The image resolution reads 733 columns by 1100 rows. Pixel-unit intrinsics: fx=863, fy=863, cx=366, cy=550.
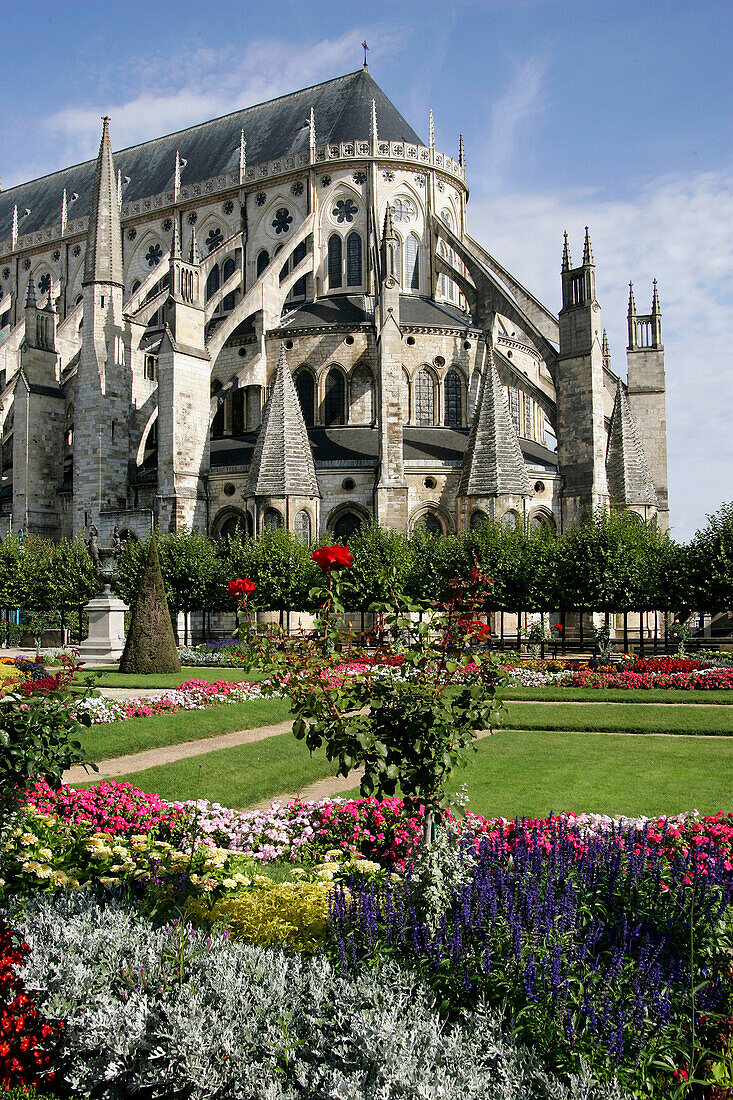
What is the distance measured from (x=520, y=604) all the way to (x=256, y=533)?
951cm

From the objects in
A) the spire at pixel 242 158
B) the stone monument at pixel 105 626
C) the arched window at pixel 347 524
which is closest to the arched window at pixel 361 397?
the arched window at pixel 347 524

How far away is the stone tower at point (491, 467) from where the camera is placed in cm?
2894

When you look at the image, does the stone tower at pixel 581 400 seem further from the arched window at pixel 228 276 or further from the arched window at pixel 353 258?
the arched window at pixel 228 276

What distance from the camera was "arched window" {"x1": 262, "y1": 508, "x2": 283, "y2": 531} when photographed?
29375mm

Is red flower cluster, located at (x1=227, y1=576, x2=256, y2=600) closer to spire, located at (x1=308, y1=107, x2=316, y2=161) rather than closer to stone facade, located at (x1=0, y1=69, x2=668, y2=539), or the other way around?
stone facade, located at (x1=0, y1=69, x2=668, y2=539)

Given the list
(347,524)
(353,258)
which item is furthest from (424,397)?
(353,258)

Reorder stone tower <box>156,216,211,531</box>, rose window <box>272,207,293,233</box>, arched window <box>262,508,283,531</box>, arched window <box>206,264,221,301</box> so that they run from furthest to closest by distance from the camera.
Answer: arched window <box>206,264,221,301</box>
rose window <box>272,207,293,233</box>
stone tower <box>156,216,211,531</box>
arched window <box>262,508,283,531</box>

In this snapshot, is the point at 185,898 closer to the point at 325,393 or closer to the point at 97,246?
the point at 325,393

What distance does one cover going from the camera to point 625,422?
31.8 meters

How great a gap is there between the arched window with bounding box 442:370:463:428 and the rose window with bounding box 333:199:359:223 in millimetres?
10126

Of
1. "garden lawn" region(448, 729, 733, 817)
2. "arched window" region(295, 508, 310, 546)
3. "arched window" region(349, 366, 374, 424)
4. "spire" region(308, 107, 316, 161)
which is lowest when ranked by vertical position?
"garden lawn" region(448, 729, 733, 817)

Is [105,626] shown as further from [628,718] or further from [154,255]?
[154,255]

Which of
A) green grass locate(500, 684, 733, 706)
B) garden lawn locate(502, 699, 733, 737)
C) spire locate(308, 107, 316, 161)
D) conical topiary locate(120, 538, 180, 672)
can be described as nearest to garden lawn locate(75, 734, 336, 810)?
garden lawn locate(502, 699, 733, 737)

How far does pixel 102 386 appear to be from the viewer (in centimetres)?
3253
